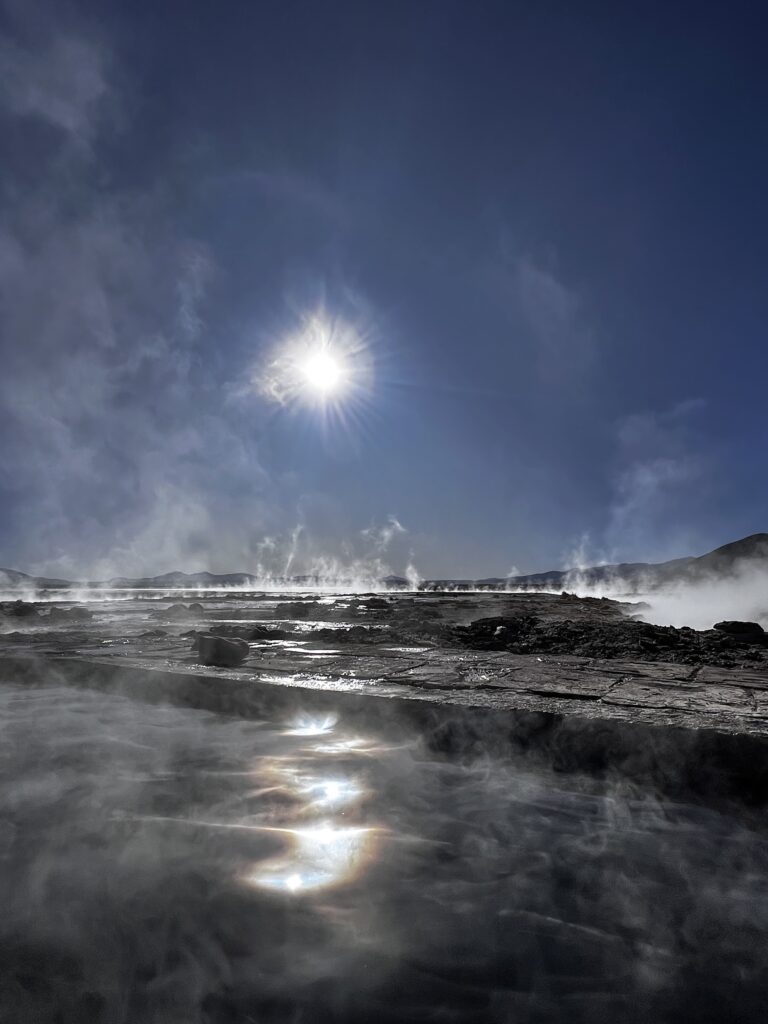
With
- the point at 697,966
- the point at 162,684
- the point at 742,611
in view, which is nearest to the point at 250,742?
the point at 162,684

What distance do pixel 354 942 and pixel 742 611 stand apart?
1771 centimetres

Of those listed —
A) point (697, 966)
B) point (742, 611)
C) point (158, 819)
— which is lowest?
point (697, 966)

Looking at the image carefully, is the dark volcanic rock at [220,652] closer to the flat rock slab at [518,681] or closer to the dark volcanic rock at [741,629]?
the flat rock slab at [518,681]

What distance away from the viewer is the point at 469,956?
6.04ft

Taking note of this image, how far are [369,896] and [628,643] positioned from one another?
5976mm

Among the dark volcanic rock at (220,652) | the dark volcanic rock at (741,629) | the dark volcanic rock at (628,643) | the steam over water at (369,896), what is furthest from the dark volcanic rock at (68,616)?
the dark volcanic rock at (741,629)

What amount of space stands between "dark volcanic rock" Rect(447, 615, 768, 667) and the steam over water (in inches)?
147

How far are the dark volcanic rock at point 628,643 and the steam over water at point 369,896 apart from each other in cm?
373

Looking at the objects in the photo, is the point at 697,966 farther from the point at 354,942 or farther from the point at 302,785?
the point at 302,785

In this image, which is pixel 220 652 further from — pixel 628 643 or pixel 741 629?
pixel 741 629

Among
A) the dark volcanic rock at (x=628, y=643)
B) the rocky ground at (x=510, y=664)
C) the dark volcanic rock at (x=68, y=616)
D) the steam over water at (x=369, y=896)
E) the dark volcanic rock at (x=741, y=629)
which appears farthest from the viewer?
the dark volcanic rock at (x=68, y=616)

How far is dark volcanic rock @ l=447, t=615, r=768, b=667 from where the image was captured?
247 inches

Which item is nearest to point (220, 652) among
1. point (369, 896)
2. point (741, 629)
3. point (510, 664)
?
point (510, 664)

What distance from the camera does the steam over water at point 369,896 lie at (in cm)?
166
